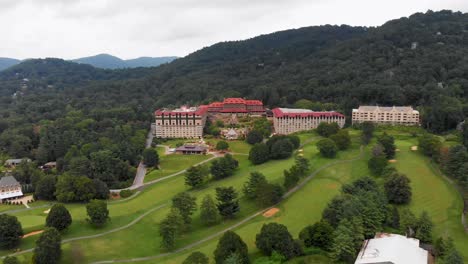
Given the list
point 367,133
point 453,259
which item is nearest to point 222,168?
point 367,133

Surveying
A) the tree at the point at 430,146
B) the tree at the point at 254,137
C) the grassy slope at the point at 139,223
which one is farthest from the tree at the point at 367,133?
the tree at the point at 254,137

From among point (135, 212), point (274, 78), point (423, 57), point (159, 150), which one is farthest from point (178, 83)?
point (135, 212)

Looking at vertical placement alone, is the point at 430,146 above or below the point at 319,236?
above

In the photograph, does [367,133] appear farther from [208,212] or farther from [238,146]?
[208,212]

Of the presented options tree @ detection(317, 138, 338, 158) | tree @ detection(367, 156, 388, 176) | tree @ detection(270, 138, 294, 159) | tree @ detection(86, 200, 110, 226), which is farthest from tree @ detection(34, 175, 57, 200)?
tree @ detection(367, 156, 388, 176)

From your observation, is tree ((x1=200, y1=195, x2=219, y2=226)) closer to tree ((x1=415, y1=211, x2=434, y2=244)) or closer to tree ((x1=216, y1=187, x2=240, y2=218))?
tree ((x1=216, y1=187, x2=240, y2=218))
